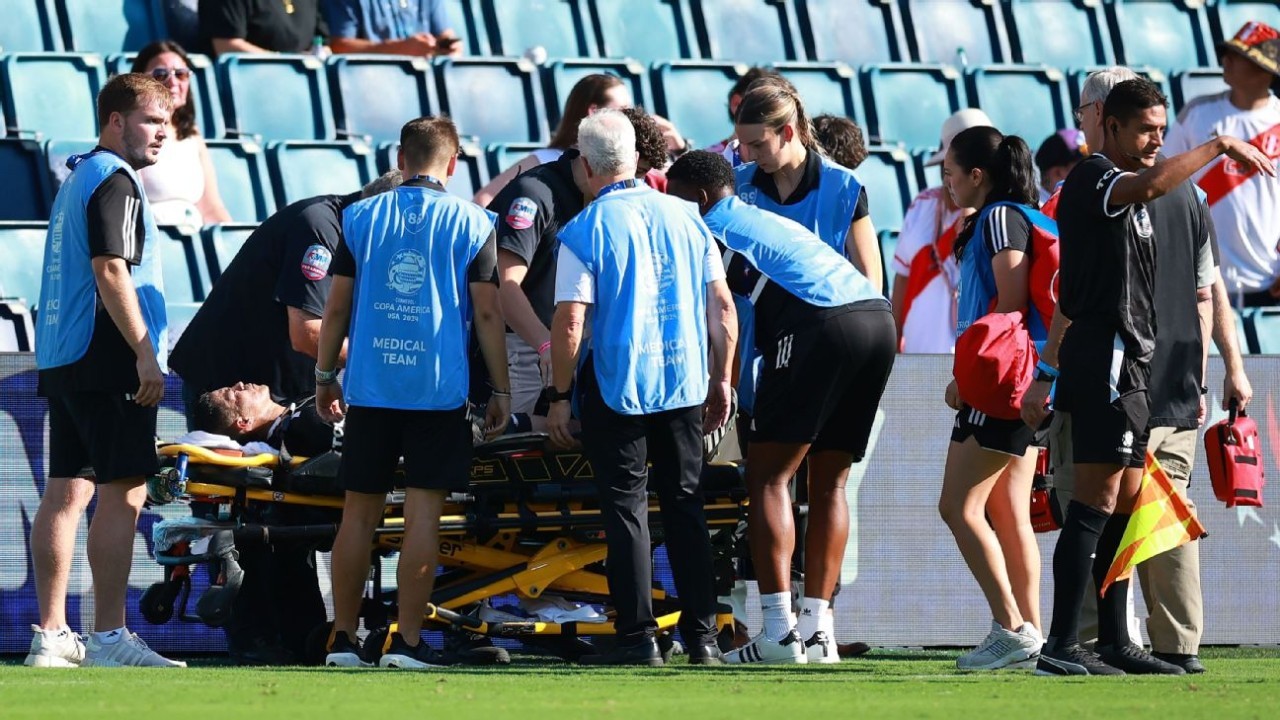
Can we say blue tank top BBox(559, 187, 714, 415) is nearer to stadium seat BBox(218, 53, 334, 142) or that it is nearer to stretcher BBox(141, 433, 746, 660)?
stretcher BBox(141, 433, 746, 660)

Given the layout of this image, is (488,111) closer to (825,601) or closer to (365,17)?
(365,17)

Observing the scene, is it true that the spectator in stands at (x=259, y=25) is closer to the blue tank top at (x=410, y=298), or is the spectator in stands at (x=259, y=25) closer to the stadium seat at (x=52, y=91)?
the stadium seat at (x=52, y=91)

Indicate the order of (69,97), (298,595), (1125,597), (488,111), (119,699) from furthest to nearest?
(488,111), (69,97), (298,595), (1125,597), (119,699)

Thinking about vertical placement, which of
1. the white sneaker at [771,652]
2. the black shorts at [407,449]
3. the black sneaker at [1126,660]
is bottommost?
the black sneaker at [1126,660]

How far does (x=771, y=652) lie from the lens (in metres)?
6.52

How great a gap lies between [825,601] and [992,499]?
2.29ft

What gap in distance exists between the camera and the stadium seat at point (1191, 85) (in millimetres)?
12719

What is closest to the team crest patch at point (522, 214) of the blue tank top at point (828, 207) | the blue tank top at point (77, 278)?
the blue tank top at point (828, 207)

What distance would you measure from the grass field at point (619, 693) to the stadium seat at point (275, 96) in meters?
4.90

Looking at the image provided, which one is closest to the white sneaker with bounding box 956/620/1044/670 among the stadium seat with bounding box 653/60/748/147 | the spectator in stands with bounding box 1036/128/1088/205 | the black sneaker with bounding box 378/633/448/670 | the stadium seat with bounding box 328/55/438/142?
the black sneaker with bounding box 378/633/448/670

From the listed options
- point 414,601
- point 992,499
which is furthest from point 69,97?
point 992,499

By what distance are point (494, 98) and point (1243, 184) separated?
4.26m

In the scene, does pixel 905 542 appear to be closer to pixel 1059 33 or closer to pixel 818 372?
pixel 818 372

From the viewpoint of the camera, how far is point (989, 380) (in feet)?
20.5
